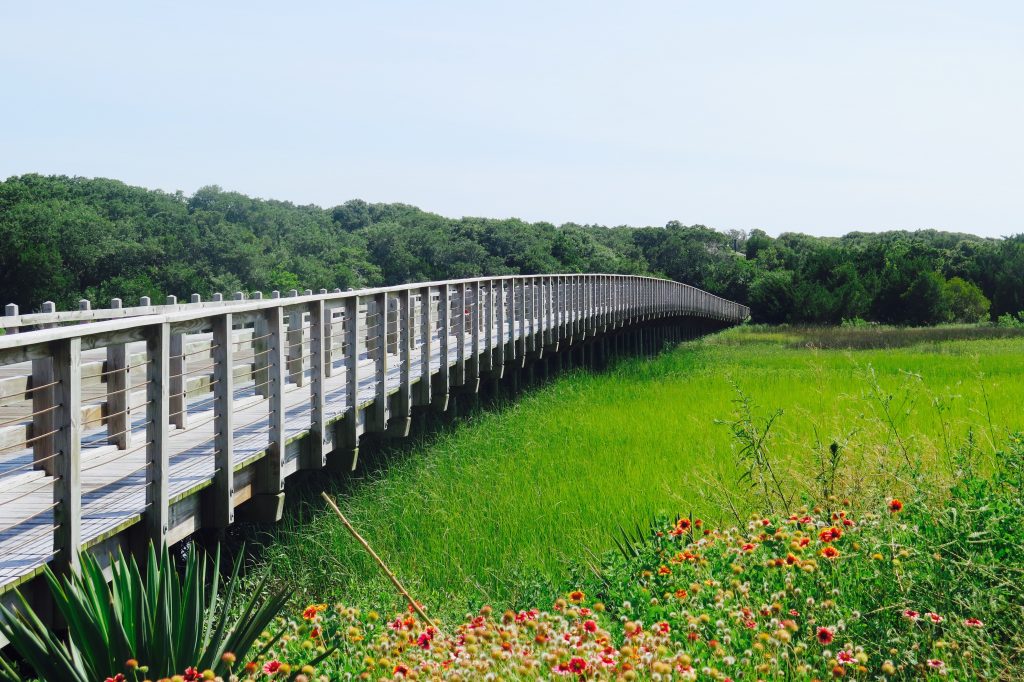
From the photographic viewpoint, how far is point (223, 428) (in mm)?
7445

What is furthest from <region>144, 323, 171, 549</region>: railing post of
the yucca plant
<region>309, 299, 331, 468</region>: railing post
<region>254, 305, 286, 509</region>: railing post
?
<region>309, 299, 331, 468</region>: railing post

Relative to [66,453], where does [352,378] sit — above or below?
below

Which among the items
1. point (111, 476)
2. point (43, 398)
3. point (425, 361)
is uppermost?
point (43, 398)

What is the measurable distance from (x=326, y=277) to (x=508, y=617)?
8882 cm

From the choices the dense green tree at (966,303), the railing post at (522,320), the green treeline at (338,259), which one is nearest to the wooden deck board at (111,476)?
the railing post at (522,320)

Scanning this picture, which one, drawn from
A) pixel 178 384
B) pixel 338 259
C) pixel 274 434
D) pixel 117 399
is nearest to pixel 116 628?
pixel 117 399

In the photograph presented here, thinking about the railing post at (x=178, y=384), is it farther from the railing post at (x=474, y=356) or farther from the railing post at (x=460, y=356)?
the railing post at (x=474, y=356)

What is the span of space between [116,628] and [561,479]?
948 centimetres

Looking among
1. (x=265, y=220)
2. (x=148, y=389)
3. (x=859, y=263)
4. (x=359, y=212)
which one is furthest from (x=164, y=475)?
(x=359, y=212)

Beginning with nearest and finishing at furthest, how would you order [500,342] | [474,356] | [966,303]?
[474,356] < [500,342] < [966,303]

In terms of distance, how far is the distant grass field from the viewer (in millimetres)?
9820

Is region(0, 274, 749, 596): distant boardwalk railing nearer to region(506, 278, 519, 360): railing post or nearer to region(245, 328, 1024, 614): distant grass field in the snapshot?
region(245, 328, 1024, 614): distant grass field

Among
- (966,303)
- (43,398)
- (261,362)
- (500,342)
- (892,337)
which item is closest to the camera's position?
(43,398)

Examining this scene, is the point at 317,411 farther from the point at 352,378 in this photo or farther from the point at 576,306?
the point at 576,306
